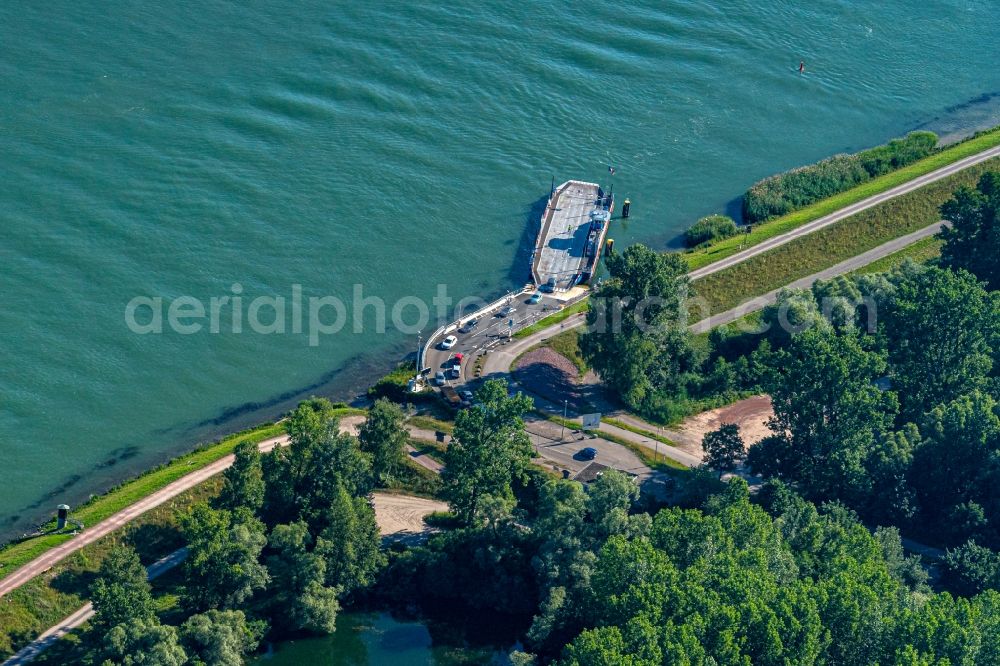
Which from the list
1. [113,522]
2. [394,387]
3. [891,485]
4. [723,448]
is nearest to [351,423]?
[394,387]

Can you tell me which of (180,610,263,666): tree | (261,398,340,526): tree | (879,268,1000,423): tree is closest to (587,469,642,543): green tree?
(261,398,340,526): tree

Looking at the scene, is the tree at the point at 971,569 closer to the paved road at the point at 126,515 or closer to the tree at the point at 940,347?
the tree at the point at 940,347

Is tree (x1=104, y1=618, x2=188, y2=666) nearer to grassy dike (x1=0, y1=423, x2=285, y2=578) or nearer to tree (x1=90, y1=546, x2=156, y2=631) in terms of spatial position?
tree (x1=90, y1=546, x2=156, y2=631)

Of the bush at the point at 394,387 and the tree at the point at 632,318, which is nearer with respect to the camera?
the tree at the point at 632,318

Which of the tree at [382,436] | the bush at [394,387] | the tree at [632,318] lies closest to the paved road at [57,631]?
the tree at [382,436]

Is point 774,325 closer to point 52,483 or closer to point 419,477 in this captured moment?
point 419,477

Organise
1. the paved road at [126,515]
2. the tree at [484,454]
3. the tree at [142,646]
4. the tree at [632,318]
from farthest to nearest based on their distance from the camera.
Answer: the tree at [632,318]
the tree at [484,454]
the paved road at [126,515]
the tree at [142,646]

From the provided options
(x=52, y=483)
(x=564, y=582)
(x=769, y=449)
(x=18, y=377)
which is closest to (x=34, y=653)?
(x=52, y=483)
